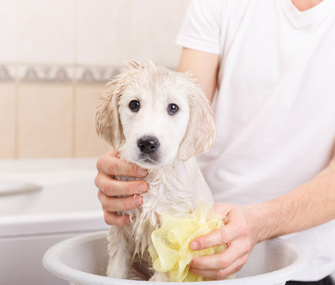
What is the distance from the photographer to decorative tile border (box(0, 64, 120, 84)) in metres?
2.24

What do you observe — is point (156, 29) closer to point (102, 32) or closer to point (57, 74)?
point (102, 32)

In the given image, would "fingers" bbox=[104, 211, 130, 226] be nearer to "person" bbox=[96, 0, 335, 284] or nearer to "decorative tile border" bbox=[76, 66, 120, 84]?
"person" bbox=[96, 0, 335, 284]

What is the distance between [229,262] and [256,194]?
363 mm

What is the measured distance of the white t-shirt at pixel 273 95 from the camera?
114 centimetres

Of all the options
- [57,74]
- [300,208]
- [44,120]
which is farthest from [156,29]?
[300,208]

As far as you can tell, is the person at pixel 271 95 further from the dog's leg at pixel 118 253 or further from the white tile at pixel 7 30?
the white tile at pixel 7 30

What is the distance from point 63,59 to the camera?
7.59 ft

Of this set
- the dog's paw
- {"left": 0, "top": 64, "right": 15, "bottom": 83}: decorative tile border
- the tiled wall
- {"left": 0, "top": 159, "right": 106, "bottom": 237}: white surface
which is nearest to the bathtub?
{"left": 0, "top": 159, "right": 106, "bottom": 237}: white surface

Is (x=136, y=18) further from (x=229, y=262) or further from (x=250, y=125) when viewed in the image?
(x=229, y=262)

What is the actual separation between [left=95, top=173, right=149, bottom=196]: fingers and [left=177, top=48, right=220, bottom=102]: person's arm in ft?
1.14

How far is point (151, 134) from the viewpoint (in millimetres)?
810

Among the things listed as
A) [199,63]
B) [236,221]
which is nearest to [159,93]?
[236,221]

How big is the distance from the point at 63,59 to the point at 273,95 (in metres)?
1.35

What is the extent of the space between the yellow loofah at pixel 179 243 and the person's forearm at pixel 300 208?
123mm
